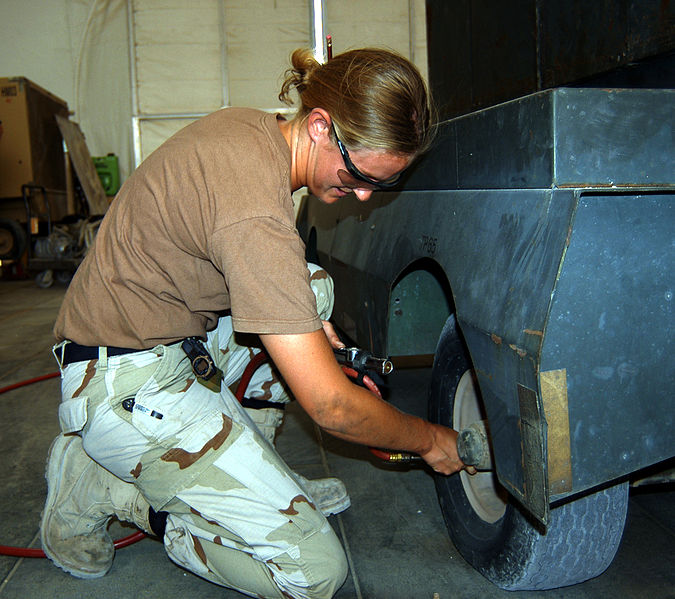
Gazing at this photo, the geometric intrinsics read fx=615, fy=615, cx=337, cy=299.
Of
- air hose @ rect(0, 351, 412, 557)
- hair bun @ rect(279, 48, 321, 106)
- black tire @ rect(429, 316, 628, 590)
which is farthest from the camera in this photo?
air hose @ rect(0, 351, 412, 557)

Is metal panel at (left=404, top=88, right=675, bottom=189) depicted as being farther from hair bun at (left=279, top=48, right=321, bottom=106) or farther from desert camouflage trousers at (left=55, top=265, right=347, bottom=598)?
desert camouflage trousers at (left=55, top=265, right=347, bottom=598)

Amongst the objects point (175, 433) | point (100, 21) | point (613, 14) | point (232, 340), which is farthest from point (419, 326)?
point (100, 21)

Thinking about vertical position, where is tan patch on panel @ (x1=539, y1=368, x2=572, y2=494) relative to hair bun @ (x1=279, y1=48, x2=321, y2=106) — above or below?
below

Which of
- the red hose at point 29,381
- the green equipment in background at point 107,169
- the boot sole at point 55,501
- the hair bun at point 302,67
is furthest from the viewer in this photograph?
the green equipment in background at point 107,169

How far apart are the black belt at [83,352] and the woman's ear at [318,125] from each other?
712 millimetres

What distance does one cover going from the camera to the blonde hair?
4.22ft

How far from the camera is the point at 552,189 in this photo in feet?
3.60

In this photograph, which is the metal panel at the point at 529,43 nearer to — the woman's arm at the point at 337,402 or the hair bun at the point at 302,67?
the hair bun at the point at 302,67

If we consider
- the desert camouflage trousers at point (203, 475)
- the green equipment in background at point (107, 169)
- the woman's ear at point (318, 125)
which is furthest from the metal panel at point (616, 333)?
the green equipment in background at point (107, 169)

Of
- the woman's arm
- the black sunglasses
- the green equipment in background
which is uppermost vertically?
the green equipment in background

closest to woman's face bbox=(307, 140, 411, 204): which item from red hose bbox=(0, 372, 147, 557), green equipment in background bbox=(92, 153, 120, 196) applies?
red hose bbox=(0, 372, 147, 557)

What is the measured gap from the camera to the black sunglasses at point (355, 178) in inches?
53.6

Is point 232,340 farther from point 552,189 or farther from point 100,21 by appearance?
point 100,21

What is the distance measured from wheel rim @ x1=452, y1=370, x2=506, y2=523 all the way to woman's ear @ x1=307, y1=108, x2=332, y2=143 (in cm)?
69
